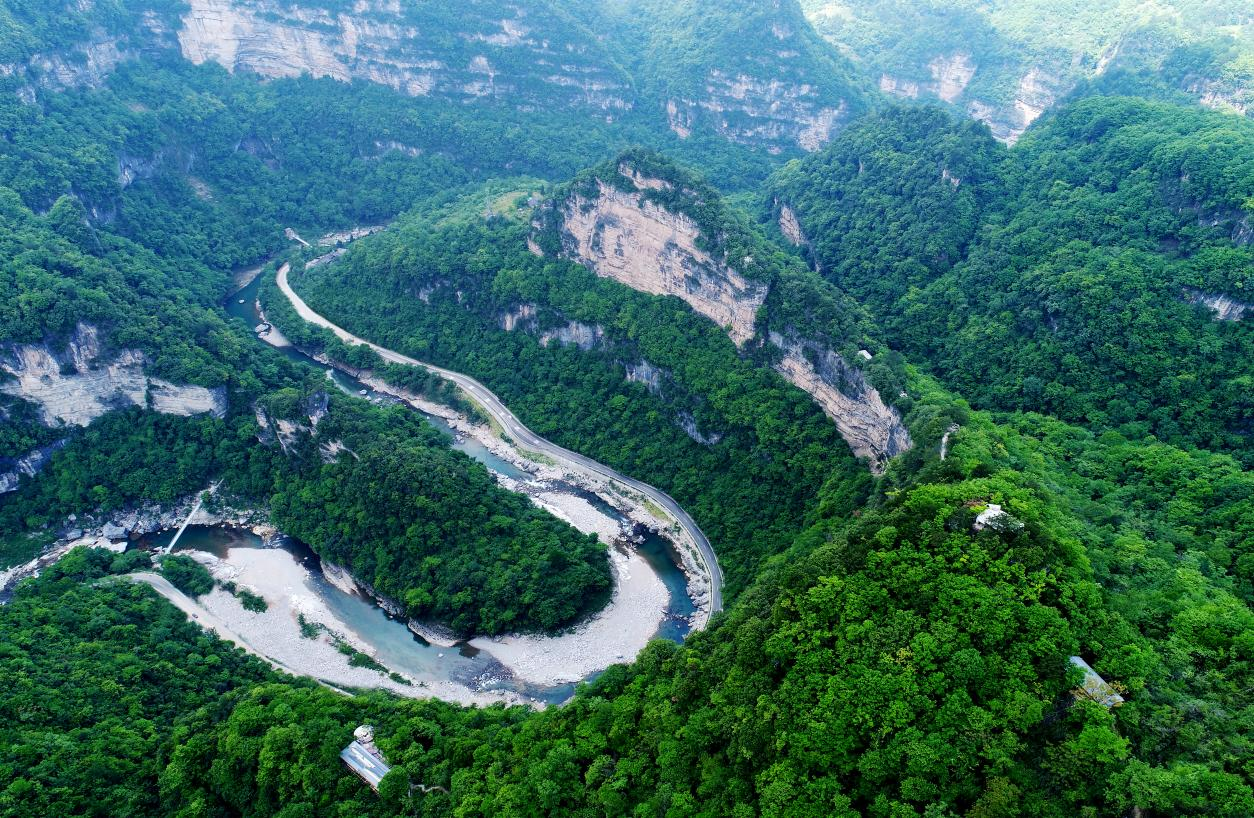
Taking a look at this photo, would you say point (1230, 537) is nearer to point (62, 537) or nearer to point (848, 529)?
point (848, 529)

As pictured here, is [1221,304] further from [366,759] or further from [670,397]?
[366,759]

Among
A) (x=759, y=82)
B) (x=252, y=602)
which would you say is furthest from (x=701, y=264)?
(x=759, y=82)

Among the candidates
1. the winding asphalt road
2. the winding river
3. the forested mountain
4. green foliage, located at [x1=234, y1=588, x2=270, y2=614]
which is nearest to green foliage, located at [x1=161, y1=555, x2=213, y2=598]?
the forested mountain

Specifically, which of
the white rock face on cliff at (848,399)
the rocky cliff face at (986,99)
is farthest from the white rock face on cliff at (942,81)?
the white rock face on cliff at (848,399)

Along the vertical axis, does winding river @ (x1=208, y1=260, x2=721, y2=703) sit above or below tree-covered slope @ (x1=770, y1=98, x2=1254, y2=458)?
below

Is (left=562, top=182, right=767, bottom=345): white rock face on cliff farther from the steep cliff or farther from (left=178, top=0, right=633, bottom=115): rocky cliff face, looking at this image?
(left=178, top=0, right=633, bottom=115): rocky cliff face

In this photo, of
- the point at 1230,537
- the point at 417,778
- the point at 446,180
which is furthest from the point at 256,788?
the point at 446,180
